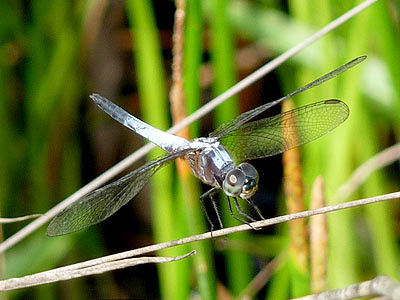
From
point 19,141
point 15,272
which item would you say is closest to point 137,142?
point 19,141

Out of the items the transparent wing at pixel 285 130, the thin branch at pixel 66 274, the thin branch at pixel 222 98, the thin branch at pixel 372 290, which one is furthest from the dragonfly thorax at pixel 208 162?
the thin branch at pixel 372 290

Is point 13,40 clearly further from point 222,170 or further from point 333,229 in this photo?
point 333,229

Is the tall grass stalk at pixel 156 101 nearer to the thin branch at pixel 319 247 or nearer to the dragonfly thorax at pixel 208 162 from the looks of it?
the dragonfly thorax at pixel 208 162

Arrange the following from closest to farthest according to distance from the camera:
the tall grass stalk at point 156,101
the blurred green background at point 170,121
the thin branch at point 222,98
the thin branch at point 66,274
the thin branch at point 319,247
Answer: the thin branch at point 66,274 → the thin branch at point 319,247 → the thin branch at point 222,98 → the blurred green background at point 170,121 → the tall grass stalk at point 156,101

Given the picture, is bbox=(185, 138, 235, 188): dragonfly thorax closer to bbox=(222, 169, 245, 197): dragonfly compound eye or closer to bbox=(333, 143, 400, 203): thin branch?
bbox=(222, 169, 245, 197): dragonfly compound eye

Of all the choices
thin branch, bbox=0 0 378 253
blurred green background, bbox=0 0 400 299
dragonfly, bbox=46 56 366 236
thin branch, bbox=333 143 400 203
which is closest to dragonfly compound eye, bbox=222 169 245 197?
dragonfly, bbox=46 56 366 236
